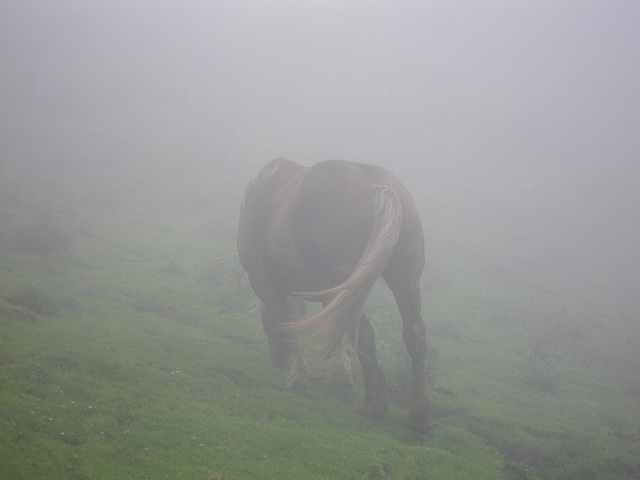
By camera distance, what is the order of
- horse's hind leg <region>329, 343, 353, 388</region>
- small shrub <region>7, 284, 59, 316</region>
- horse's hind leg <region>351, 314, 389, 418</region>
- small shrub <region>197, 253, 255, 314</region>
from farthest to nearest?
→ small shrub <region>197, 253, 255, 314</region> < small shrub <region>7, 284, 59, 316</region> < horse's hind leg <region>329, 343, 353, 388</region> < horse's hind leg <region>351, 314, 389, 418</region>

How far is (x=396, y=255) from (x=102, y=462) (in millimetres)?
3455

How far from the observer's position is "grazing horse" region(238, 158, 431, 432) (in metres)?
4.83

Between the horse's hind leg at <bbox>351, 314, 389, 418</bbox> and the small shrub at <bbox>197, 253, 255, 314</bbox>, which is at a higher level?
the horse's hind leg at <bbox>351, 314, 389, 418</bbox>

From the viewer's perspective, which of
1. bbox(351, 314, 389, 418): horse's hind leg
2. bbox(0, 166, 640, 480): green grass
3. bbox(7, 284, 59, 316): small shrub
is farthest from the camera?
bbox(7, 284, 59, 316): small shrub

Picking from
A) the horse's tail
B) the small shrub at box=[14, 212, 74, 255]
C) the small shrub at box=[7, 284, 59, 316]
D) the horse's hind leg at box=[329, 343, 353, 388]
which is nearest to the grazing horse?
the horse's tail

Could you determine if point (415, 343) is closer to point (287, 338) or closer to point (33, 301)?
point (287, 338)

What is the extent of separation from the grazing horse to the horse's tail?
1cm

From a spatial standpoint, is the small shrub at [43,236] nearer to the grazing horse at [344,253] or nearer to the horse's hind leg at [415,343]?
the grazing horse at [344,253]

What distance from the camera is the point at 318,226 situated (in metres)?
5.09

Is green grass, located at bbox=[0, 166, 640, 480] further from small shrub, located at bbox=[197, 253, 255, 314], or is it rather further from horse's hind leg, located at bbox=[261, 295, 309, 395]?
horse's hind leg, located at bbox=[261, 295, 309, 395]

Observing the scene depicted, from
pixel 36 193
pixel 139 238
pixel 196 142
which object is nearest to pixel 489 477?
pixel 139 238

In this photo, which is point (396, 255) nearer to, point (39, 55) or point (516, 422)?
point (516, 422)

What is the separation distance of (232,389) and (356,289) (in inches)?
92.8

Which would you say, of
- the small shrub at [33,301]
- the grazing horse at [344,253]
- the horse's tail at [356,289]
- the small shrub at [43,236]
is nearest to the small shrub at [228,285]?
the small shrub at [33,301]
